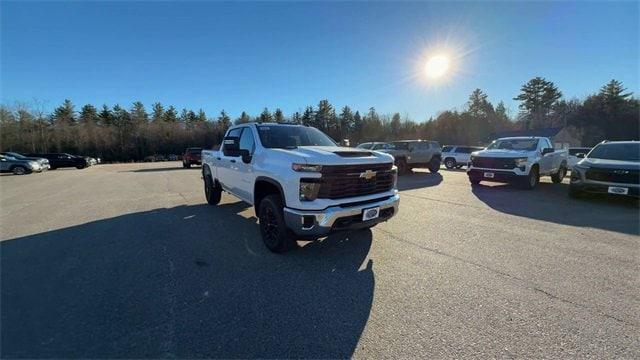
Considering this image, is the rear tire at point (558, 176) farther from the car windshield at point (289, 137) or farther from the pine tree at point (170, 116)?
the pine tree at point (170, 116)

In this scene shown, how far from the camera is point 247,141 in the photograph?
19.7 feet

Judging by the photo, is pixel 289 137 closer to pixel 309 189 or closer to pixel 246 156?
pixel 246 156

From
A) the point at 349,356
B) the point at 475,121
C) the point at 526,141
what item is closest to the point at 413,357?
the point at 349,356

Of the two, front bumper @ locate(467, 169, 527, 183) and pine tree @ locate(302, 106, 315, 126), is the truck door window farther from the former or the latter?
pine tree @ locate(302, 106, 315, 126)

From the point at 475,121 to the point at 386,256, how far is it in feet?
246

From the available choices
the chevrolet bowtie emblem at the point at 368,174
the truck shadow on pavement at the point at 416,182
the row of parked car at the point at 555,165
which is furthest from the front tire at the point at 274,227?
the row of parked car at the point at 555,165

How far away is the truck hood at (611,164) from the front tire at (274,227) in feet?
28.3

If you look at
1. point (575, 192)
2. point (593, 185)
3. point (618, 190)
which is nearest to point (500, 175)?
point (575, 192)

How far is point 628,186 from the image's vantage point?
307 inches

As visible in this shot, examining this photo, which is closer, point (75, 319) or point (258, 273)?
point (75, 319)

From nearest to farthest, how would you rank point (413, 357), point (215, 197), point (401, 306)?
point (413, 357) < point (401, 306) < point (215, 197)

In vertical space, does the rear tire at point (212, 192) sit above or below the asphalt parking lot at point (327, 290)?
above

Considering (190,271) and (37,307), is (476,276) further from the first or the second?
(37,307)

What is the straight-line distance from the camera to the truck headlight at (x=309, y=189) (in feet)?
13.7
